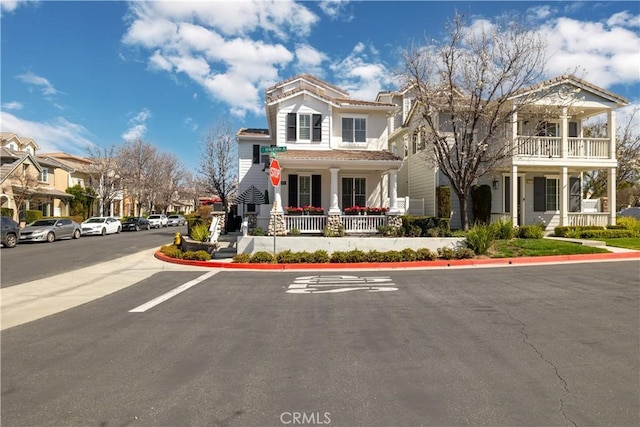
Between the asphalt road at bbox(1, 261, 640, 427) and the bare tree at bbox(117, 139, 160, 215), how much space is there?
4396 centimetres

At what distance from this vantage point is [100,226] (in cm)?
3059

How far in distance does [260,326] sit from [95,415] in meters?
2.84

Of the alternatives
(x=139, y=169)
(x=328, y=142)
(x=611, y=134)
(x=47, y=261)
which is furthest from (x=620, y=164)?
(x=139, y=169)

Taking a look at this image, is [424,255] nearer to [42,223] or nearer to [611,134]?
[611,134]

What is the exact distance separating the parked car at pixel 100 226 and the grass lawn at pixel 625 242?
34.5 metres

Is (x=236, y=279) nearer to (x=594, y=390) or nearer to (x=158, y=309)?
(x=158, y=309)

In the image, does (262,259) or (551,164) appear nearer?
(262,259)

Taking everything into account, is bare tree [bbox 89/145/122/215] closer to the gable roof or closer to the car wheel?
the car wheel

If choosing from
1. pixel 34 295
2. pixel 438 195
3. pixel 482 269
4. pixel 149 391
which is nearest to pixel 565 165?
pixel 438 195

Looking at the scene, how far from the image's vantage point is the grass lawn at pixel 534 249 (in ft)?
46.1

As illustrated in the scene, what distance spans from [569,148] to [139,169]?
48.0 m

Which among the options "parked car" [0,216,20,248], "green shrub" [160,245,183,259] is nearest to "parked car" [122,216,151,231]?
"parked car" [0,216,20,248]

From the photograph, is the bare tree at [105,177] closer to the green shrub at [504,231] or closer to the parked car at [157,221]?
the parked car at [157,221]

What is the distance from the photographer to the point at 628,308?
22.1 feet
